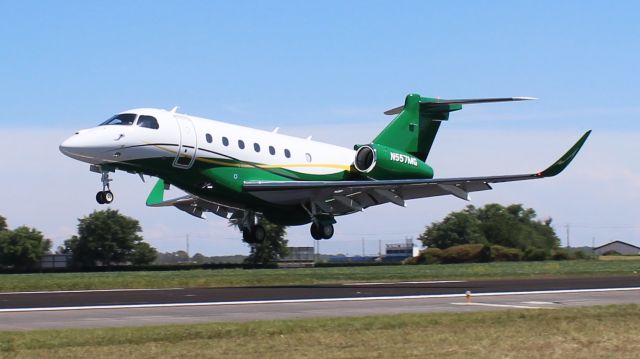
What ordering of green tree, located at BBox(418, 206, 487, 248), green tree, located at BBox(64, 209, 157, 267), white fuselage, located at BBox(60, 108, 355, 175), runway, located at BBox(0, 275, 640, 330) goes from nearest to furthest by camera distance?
runway, located at BBox(0, 275, 640, 330) < white fuselage, located at BBox(60, 108, 355, 175) < green tree, located at BBox(64, 209, 157, 267) < green tree, located at BBox(418, 206, 487, 248)

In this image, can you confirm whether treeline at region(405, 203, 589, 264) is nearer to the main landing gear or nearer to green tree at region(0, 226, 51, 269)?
the main landing gear

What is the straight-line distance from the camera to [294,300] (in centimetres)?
2247

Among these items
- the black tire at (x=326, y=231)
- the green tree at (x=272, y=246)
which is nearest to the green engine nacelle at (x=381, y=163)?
the black tire at (x=326, y=231)

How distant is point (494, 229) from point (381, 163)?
18.4 metres

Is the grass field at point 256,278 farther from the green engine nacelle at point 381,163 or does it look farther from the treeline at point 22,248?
the treeline at point 22,248

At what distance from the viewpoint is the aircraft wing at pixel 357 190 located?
3466 centimetres

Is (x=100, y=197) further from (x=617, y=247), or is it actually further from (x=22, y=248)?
(x=617, y=247)

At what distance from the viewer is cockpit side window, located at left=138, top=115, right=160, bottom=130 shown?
32.2 meters

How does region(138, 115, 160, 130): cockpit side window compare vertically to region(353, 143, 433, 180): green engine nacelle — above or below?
above

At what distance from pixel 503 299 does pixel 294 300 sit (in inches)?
189

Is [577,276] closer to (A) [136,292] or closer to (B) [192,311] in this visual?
(A) [136,292]

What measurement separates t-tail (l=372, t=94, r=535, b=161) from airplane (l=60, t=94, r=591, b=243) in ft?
0.14

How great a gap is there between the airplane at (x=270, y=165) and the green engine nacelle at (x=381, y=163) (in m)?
0.04

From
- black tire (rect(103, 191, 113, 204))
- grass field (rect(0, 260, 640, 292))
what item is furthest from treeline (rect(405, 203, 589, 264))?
black tire (rect(103, 191, 113, 204))
